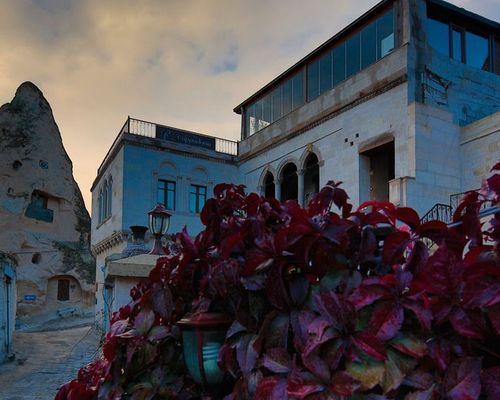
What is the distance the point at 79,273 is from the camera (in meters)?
30.9

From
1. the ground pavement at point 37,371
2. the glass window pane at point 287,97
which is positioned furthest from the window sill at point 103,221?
the glass window pane at point 287,97

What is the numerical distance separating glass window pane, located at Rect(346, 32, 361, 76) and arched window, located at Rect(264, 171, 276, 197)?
5.96 metres

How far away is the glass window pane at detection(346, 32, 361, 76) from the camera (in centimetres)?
1512

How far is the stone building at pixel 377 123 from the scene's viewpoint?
1295 cm

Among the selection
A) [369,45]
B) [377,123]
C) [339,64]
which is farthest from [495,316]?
[339,64]

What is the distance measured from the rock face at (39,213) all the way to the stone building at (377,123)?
41.5 feet

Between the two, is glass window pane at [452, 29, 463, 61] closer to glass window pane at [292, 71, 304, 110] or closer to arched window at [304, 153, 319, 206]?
glass window pane at [292, 71, 304, 110]

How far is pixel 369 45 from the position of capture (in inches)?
582

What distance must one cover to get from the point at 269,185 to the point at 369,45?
297 inches

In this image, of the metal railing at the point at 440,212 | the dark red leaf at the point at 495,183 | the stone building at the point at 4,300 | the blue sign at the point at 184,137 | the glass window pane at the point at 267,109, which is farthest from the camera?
the blue sign at the point at 184,137

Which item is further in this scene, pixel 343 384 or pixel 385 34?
pixel 385 34

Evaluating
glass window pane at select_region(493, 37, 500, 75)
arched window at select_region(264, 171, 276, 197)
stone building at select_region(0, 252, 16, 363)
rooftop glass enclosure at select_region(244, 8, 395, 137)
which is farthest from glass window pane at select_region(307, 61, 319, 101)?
stone building at select_region(0, 252, 16, 363)

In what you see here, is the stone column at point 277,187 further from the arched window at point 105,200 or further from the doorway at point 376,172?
the arched window at point 105,200

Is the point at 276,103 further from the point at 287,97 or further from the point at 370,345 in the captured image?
the point at 370,345
